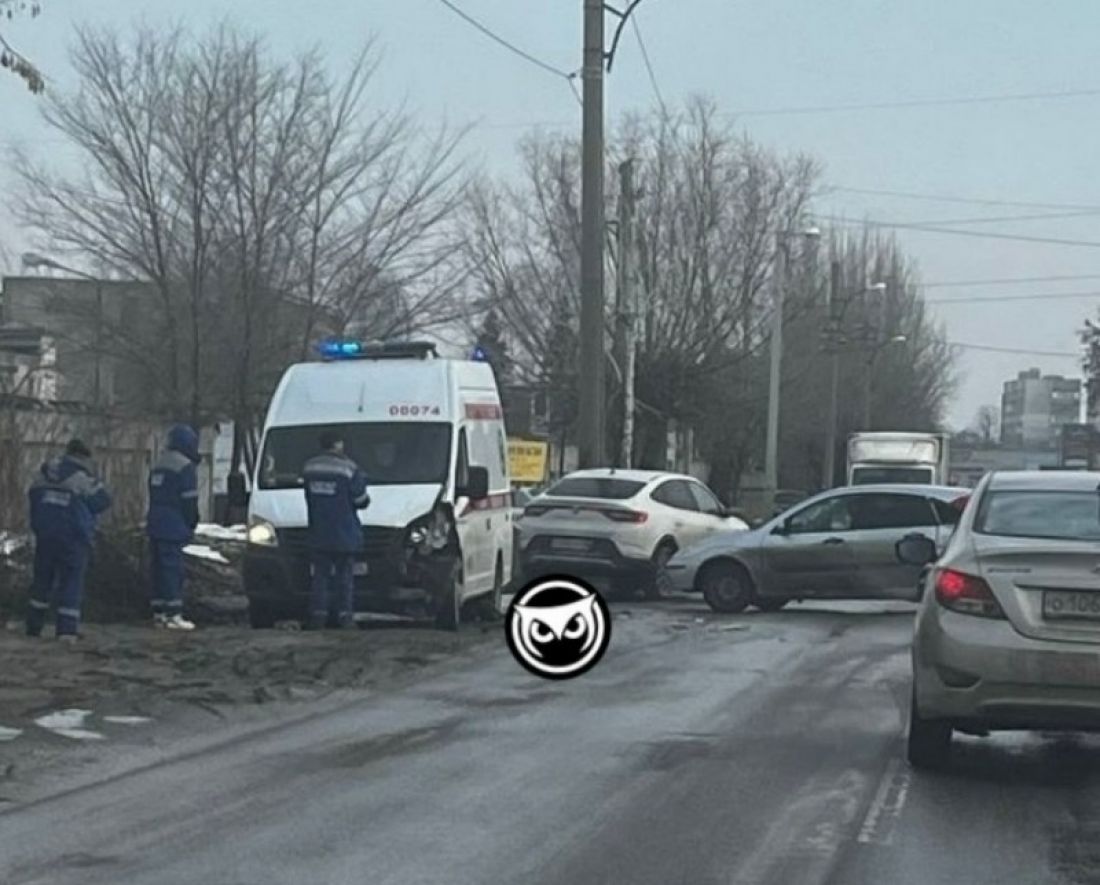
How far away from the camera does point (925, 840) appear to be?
30.6 ft

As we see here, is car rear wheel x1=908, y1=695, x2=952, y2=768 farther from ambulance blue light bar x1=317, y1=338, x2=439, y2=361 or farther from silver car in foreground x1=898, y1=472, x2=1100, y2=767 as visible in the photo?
ambulance blue light bar x1=317, y1=338, x2=439, y2=361

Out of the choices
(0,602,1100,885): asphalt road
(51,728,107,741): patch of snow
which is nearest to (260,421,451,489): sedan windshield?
(0,602,1100,885): asphalt road

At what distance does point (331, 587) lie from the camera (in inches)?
752

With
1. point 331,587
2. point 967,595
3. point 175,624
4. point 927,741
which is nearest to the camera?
point 967,595

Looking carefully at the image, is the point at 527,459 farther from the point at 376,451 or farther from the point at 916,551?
the point at 916,551

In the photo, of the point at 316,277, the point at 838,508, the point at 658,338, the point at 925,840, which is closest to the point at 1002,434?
the point at 658,338

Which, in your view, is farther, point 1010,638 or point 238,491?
point 238,491

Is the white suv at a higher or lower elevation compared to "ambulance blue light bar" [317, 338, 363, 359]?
lower

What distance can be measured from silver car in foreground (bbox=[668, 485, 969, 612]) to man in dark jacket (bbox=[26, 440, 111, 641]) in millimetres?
8758

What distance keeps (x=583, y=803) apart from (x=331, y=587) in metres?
9.29

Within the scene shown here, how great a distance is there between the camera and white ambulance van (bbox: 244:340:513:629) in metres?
19.6

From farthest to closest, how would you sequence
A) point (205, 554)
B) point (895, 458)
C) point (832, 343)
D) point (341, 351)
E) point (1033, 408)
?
point (1033, 408) → point (832, 343) → point (895, 458) → point (205, 554) → point (341, 351)

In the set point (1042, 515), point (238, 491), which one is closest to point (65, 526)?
point (238, 491)

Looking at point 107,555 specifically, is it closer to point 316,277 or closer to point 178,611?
point 178,611
